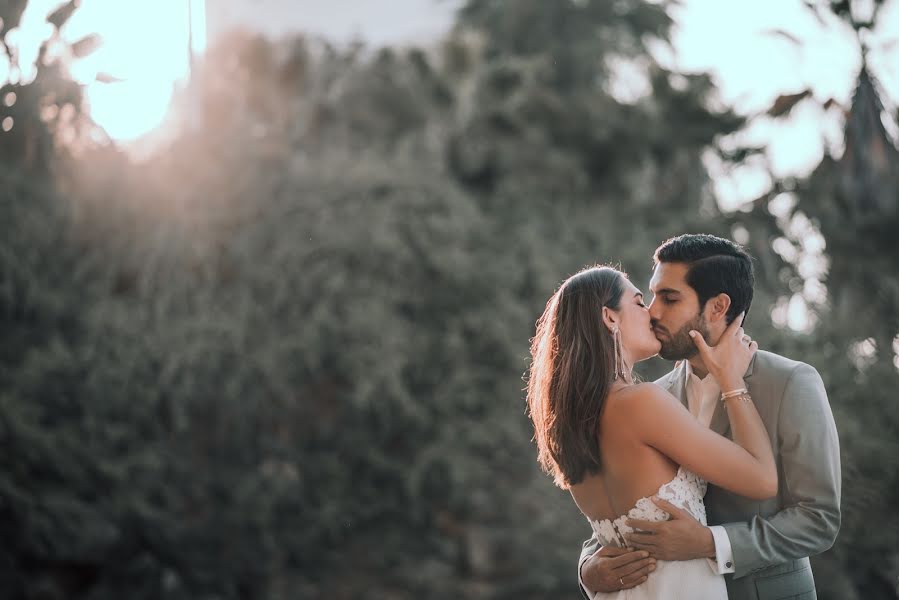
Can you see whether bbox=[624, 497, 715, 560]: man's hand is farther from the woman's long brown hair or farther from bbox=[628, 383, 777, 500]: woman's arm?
the woman's long brown hair

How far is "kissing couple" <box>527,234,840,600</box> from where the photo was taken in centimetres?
303

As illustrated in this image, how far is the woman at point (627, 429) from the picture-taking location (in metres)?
3.02

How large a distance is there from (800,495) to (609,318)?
743 millimetres

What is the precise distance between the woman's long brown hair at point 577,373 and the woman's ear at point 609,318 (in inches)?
0.5

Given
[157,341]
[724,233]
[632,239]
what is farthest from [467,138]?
[157,341]

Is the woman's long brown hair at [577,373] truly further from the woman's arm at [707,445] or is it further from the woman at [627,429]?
the woman's arm at [707,445]

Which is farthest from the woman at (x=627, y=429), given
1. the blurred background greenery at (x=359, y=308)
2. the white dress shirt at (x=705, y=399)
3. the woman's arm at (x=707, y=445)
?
the blurred background greenery at (x=359, y=308)

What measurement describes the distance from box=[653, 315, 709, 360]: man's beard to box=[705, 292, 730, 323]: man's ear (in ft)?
0.08

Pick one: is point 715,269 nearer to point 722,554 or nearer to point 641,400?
point 641,400

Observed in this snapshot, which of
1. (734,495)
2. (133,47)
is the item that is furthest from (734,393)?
(133,47)

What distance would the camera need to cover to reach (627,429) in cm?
309

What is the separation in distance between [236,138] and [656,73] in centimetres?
603

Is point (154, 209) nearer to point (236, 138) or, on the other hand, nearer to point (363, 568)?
point (236, 138)

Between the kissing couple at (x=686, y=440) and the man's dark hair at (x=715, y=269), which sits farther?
the man's dark hair at (x=715, y=269)
